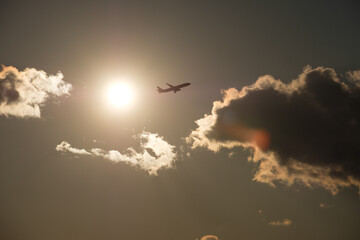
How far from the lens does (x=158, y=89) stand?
19662 cm

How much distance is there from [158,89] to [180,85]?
17.1m

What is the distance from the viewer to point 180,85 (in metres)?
190
